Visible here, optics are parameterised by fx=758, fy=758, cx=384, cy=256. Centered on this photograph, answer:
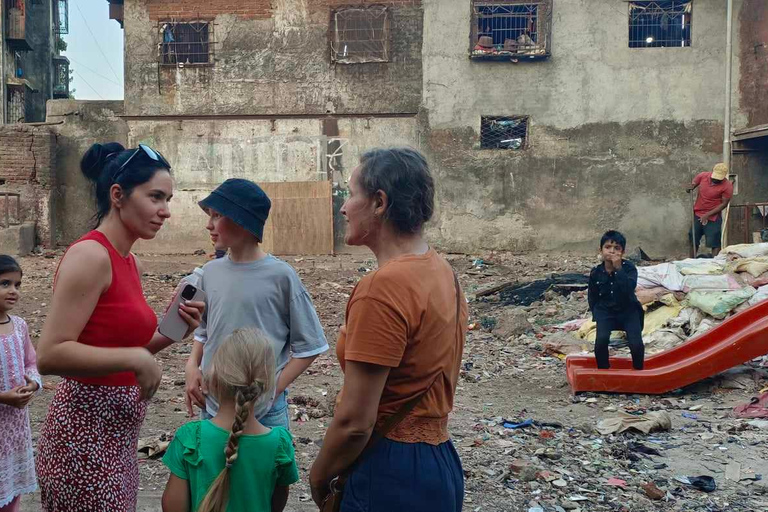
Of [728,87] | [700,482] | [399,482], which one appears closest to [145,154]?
[399,482]

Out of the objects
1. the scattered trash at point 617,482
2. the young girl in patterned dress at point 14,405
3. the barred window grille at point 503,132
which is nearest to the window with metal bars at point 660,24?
the barred window grille at point 503,132

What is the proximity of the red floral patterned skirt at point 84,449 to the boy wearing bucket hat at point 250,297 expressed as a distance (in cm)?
59

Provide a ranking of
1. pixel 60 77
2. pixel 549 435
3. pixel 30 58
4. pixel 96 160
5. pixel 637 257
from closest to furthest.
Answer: pixel 96 160, pixel 549 435, pixel 637 257, pixel 30 58, pixel 60 77

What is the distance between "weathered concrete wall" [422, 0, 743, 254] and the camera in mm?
17000

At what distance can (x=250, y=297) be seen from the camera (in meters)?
2.96

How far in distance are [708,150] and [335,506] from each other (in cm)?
1683

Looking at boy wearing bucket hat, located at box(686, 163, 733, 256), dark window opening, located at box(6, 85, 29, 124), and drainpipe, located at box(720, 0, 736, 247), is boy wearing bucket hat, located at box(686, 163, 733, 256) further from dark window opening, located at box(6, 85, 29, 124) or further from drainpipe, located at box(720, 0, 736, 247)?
dark window opening, located at box(6, 85, 29, 124)

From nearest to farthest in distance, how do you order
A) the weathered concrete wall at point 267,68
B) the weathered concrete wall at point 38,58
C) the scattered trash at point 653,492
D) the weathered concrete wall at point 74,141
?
1. the scattered trash at point 653,492
2. the weathered concrete wall at point 267,68
3. the weathered concrete wall at point 74,141
4. the weathered concrete wall at point 38,58

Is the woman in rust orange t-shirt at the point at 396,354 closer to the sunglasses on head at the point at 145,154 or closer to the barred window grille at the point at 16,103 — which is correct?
the sunglasses on head at the point at 145,154

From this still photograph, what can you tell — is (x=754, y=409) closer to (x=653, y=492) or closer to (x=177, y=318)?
(x=653, y=492)

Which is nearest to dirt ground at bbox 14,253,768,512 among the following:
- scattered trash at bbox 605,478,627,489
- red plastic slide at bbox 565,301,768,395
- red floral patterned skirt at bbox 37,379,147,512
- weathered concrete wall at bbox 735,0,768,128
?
scattered trash at bbox 605,478,627,489

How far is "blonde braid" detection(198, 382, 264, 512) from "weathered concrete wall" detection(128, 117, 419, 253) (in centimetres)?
1512

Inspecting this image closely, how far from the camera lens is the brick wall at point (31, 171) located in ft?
55.0

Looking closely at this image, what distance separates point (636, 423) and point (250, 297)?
11.9 feet
